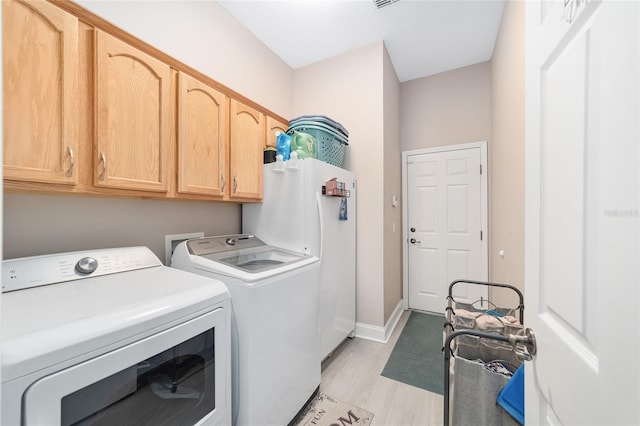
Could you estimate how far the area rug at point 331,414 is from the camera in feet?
5.07

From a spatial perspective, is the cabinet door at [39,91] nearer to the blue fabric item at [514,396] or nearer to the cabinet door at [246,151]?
the cabinet door at [246,151]

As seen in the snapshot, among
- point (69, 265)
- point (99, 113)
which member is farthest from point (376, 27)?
point (69, 265)

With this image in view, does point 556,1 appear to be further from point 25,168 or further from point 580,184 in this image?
point 25,168

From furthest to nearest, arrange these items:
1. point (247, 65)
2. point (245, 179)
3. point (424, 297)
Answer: point (424, 297)
point (247, 65)
point (245, 179)

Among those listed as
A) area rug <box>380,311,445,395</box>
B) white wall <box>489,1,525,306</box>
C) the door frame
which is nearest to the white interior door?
white wall <box>489,1,525,306</box>

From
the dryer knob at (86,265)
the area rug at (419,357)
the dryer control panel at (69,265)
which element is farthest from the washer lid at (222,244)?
the area rug at (419,357)

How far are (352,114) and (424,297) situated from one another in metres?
2.32

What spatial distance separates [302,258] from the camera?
5.62ft

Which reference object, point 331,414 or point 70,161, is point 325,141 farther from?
point 331,414

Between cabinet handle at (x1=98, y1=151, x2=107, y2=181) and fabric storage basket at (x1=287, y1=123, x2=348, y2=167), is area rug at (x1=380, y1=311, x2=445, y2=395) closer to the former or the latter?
fabric storage basket at (x1=287, y1=123, x2=348, y2=167)

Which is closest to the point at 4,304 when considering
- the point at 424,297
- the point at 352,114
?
the point at 352,114

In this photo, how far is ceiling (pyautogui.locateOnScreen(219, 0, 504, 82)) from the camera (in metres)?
2.08

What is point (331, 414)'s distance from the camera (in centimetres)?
161

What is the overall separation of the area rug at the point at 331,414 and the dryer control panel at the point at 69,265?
4.19 ft
